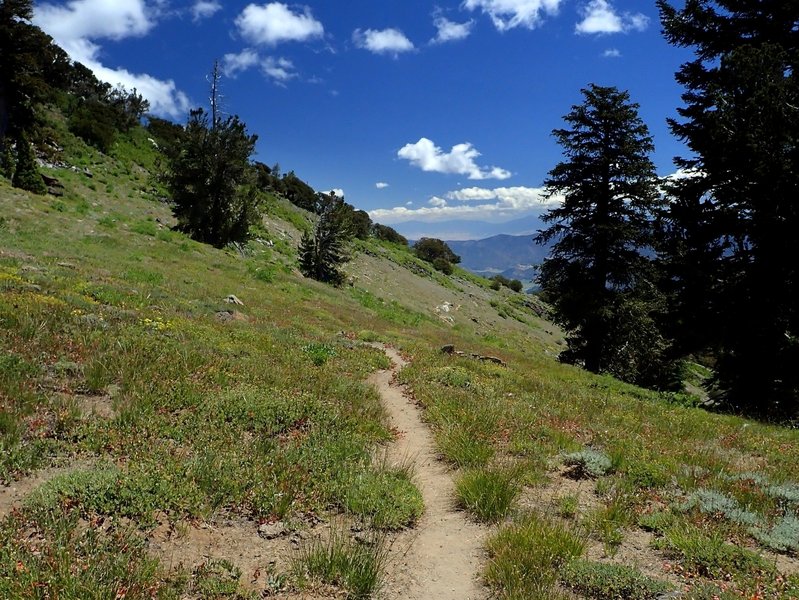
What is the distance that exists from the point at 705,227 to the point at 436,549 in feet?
56.2

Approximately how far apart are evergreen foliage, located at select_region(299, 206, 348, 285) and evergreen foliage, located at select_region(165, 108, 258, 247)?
625cm

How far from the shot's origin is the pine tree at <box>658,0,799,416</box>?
45.1 ft

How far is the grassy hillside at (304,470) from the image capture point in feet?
14.0

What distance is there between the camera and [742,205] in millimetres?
15516

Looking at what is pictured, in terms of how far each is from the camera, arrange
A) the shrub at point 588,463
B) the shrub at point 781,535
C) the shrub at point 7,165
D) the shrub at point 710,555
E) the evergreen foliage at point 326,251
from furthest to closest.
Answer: the evergreen foliage at point 326,251 → the shrub at point 7,165 → the shrub at point 588,463 → the shrub at point 781,535 → the shrub at point 710,555

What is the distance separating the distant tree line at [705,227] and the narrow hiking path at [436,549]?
12799 millimetres

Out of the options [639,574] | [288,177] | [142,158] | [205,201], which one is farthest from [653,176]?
[288,177]

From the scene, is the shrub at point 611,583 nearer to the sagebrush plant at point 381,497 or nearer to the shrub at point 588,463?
the sagebrush plant at point 381,497

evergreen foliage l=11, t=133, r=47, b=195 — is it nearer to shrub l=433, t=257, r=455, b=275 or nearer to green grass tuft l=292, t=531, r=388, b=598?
green grass tuft l=292, t=531, r=388, b=598

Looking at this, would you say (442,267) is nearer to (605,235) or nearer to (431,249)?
(431,249)

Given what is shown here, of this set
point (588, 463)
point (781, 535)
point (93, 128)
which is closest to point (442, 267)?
point (93, 128)

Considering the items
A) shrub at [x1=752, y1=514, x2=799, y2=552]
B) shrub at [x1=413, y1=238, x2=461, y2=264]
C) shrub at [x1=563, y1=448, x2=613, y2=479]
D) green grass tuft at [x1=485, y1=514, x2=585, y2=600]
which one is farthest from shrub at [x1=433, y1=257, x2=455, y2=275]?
green grass tuft at [x1=485, y1=514, x2=585, y2=600]

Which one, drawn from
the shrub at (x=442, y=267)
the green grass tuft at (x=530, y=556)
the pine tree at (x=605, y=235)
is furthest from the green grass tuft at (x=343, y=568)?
the shrub at (x=442, y=267)

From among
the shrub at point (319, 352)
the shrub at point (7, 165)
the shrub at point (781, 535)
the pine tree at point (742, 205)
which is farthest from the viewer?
the shrub at point (7, 165)
